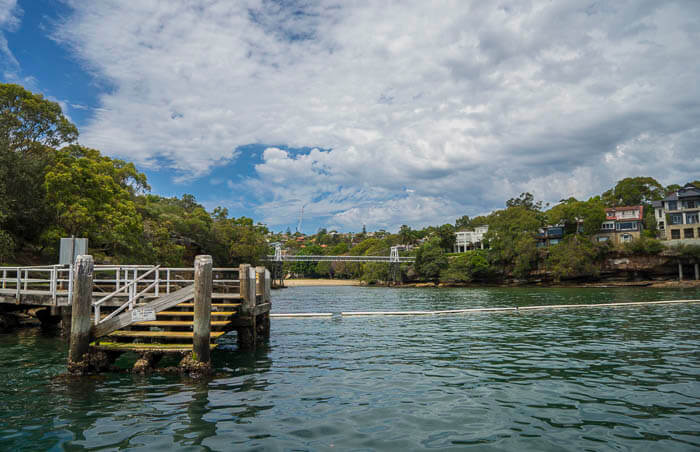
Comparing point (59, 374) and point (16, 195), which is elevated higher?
point (16, 195)

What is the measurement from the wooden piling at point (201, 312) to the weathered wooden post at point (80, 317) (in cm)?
272

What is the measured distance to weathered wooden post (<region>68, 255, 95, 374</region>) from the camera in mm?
10727

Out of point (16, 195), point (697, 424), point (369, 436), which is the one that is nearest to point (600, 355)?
point (697, 424)

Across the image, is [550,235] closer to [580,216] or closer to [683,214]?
[580,216]

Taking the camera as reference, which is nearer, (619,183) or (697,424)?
(697,424)

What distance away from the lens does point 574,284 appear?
7888 centimetres

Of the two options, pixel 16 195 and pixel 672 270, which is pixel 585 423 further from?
pixel 672 270

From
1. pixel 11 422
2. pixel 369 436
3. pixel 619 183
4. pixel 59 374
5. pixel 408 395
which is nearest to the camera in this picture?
pixel 369 436

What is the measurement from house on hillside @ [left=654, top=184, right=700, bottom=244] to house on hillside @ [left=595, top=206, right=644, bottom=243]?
16.9ft

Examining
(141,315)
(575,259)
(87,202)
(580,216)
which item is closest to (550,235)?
(580,216)

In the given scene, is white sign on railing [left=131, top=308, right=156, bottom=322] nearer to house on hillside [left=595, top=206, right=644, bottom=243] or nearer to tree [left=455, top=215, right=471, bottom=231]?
house on hillside [left=595, top=206, right=644, bottom=243]

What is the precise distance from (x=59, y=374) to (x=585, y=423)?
39.6 ft

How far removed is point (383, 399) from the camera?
885 cm

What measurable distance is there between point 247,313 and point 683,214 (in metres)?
90.1
